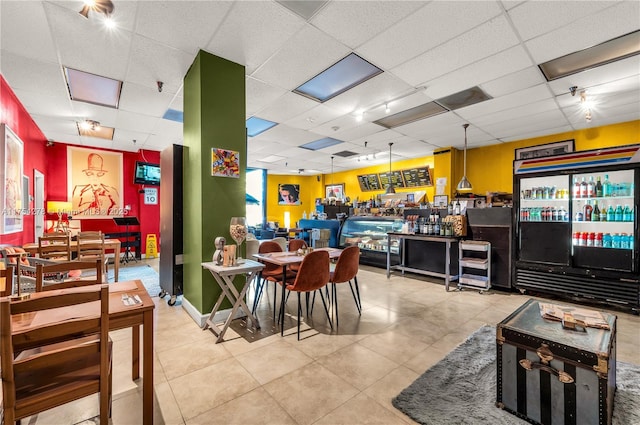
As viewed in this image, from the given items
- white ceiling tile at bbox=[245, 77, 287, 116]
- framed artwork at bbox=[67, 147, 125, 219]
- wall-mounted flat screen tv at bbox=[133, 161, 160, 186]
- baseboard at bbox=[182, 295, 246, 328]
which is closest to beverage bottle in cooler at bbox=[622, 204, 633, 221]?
white ceiling tile at bbox=[245, 77, 287, 116]

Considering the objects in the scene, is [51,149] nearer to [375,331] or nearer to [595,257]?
[375,331]

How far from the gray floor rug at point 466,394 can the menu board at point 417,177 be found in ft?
20.8

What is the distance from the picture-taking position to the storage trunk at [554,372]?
155cm

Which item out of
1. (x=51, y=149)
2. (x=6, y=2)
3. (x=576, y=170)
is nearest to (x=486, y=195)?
(x=576, y=170)

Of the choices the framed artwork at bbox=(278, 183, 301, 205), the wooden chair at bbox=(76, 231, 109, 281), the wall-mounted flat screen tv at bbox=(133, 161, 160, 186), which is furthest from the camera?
the framed artwork at bbox=(278, 183, 301, 205)

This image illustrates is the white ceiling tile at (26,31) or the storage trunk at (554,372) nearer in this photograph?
the storage trunk at (554,372)

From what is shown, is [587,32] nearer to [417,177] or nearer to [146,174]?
[417,177]

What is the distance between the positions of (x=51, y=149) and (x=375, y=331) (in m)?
8.63

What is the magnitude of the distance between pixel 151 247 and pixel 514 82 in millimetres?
8821

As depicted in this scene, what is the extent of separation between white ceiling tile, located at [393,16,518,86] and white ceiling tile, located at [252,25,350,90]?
0.91m

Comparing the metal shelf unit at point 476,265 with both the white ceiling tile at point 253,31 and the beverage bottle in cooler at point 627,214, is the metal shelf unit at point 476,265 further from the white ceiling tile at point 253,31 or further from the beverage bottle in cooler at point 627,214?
the white ceiling tile at point 253,31

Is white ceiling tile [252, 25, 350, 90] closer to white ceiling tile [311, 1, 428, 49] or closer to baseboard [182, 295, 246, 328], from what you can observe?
white ceiling tile [311, 1, 428, 49]

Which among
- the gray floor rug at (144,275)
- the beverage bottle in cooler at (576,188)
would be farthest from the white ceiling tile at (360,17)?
the gray floor rug at (144,275)

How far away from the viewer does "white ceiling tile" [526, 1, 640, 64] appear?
2525 mm
